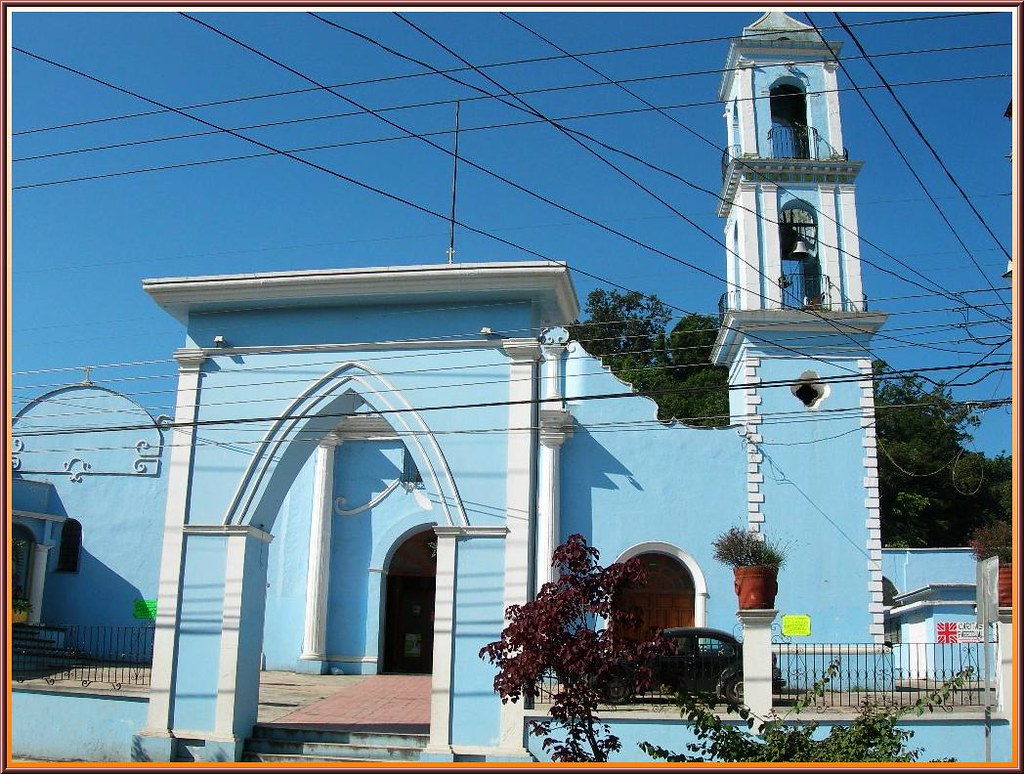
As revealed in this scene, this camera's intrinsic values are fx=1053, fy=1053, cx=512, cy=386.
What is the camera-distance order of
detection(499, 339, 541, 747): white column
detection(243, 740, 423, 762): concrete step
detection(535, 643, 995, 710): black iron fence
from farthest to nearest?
detection(243, 740, 423, 762): concrete step < detection(499, 339, 541, 747): white column < detection(535, 643, 995, 710): black iron fence

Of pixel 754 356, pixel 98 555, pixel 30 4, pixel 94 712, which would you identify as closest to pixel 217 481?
pixel 94 712

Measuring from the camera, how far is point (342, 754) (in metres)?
12.2

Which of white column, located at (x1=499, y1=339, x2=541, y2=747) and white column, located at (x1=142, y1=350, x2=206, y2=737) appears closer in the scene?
white column, located at (x1=499, y1=339, x2=541, y2=747)

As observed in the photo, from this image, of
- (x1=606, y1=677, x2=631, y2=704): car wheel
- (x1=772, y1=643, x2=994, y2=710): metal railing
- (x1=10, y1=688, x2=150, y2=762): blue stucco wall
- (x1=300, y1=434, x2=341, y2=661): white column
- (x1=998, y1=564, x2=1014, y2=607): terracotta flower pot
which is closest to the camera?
(x1=606, y1=677, x2=631, y2=704): car wheel

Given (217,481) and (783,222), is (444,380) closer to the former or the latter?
(217,481)

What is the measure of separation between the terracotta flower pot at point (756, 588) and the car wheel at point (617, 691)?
2.06 m

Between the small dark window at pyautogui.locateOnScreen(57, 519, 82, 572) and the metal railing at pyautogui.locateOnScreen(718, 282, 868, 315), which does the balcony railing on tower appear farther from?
the small dark window at pyautogui.locateOnScreen(57, 519, 82, 572)

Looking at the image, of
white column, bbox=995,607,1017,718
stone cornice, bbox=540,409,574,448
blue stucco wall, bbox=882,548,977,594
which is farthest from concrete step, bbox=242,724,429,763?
blue stucco wall, bbox=882,548,977,594

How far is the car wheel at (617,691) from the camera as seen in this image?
10.2 meters

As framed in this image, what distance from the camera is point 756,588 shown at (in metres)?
12.9

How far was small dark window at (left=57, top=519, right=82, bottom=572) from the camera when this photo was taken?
22.8 meters

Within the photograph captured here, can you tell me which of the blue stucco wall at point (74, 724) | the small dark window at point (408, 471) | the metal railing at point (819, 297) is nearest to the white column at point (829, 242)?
the metal railing at point (819, 297)

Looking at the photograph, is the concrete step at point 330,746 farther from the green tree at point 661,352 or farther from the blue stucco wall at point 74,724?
the green tree at point 661,352

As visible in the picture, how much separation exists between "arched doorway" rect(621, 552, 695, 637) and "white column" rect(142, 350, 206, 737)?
11052mm
